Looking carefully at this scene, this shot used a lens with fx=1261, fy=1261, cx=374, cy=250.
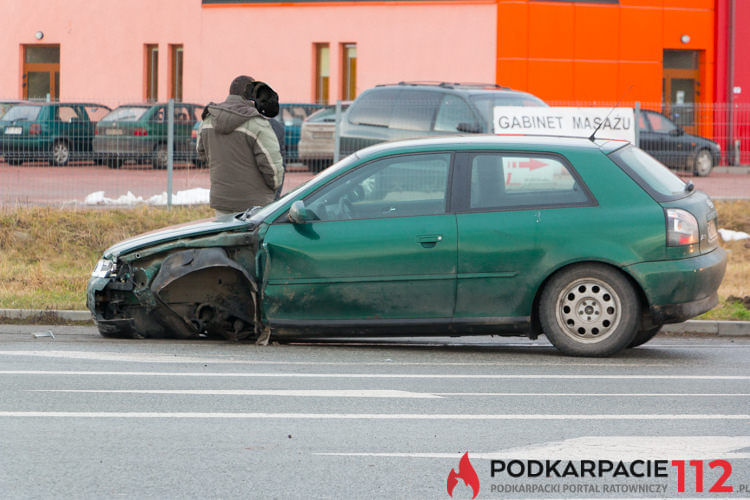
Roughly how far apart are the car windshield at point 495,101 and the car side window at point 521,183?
338 inches

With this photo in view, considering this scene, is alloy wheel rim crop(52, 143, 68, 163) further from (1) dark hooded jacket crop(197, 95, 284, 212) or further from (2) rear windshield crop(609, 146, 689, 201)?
(2) rear windshield crop(609, 146, 689, 201)

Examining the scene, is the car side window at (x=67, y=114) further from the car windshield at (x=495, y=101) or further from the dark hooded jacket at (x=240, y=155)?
the dark hooded jacket at (x=240, y=155)

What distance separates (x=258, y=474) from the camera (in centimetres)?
534

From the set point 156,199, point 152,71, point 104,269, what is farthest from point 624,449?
point 152,71

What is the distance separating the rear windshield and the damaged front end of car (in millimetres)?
2640

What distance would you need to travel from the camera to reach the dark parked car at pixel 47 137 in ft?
52.9

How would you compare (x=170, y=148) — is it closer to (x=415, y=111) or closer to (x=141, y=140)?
(x=141, y=140)

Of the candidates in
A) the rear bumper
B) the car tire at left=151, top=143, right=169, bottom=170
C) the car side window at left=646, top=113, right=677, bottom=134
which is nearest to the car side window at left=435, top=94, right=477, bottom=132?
the car tire at left=151, top=143, right=169, bottom=170

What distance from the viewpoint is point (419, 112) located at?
18000 millimetres

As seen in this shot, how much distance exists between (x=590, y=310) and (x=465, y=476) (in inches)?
138

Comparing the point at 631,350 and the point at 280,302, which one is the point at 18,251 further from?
the point at 631,350

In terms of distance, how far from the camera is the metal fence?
16.1 metres

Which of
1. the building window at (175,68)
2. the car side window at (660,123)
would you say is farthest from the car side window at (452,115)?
the building window at (175,68)

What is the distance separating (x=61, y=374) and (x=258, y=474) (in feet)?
9.69
